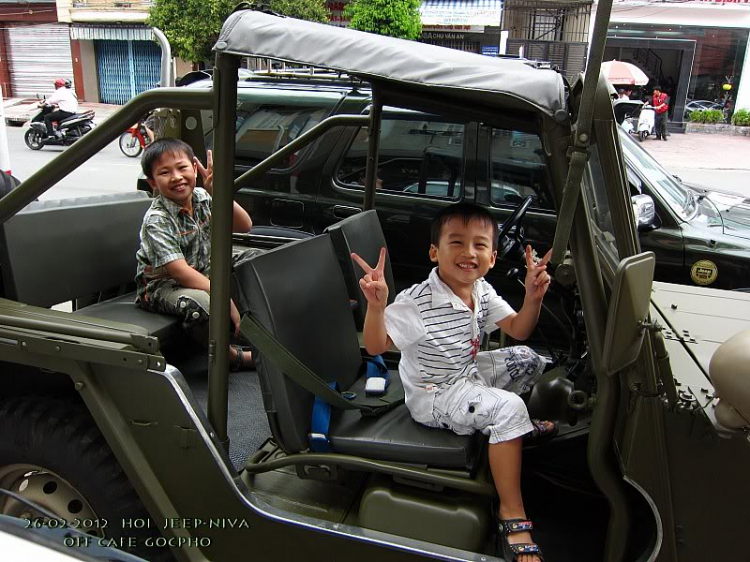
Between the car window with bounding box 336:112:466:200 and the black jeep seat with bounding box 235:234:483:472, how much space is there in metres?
2.56

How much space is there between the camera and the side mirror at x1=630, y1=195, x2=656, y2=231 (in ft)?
14.2

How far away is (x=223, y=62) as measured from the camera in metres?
1.84

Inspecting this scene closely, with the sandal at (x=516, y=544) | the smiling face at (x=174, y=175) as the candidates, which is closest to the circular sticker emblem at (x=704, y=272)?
the sandal at (x=516, y=544)

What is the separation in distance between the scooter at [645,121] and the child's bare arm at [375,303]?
20.4m

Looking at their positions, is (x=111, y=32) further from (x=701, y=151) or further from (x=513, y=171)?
(x=513, y=171)

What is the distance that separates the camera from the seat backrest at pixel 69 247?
2.68 m

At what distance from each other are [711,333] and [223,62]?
6.13ft

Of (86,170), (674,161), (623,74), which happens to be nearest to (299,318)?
(86,170)

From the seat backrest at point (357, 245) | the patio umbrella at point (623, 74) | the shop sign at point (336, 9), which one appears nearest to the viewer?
the seat backrest at point (357, 245)

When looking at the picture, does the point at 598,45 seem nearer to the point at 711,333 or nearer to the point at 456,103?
the point at 456,103

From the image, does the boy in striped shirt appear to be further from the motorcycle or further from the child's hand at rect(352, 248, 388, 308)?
the motorcycle

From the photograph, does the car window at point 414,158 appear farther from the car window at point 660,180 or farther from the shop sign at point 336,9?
the shop sign at point 336,9

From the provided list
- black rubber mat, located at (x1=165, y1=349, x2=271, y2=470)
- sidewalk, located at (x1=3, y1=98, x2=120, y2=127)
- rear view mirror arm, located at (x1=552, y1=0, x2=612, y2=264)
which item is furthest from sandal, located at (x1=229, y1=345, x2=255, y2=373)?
sidewalk, located at (x1=3, y1=98, x2=120, y2=127)

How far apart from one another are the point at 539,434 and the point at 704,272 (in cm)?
263
